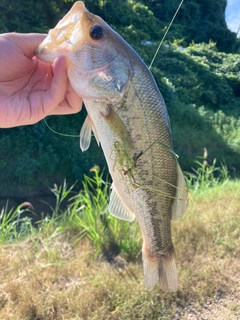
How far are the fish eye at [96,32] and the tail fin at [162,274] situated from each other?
3.59ft

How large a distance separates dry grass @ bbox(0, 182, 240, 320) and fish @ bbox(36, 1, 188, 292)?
69.1 inches

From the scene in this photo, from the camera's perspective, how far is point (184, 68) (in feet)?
54.0

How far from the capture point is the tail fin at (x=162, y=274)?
2029 mm

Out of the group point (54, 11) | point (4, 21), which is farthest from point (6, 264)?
point (54, 11)

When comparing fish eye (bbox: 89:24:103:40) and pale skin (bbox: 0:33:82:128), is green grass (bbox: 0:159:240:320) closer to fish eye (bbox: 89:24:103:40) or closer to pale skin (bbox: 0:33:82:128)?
pale skin (bbox: 0:33:82:128)

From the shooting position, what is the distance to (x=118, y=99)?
1.69m

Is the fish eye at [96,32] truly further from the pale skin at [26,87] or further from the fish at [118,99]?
the pale skin at [26,87]

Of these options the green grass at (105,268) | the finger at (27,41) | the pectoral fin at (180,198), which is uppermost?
the finger at (27,41)

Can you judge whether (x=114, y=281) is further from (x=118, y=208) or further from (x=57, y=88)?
(x=57, y=88)

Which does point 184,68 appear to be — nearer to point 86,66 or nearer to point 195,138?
point 195,138

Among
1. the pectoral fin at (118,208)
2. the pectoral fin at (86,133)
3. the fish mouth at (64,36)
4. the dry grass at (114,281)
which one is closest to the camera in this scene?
the fish mouth at (64,36)

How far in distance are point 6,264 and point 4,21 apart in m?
6.38

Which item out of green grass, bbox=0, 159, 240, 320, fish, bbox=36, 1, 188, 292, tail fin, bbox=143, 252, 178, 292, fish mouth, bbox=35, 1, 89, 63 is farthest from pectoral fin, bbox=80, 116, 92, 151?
green grass, bbox=0, 159, 240, 320

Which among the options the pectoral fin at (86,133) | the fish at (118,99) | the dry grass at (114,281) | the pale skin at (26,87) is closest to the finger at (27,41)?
the pale skin at (26,87)
